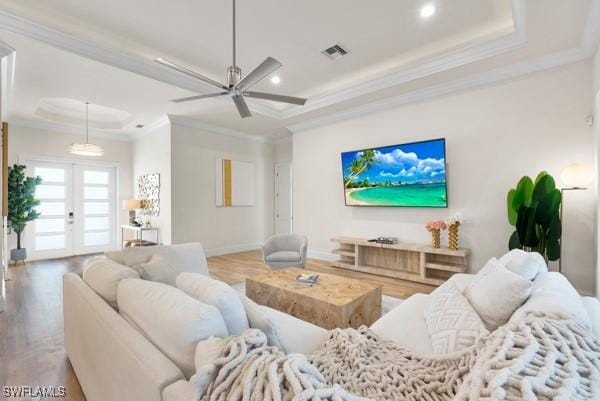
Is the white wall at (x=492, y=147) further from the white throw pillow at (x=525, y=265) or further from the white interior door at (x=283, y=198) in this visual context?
the white throw pillow at (x=525, y=265)

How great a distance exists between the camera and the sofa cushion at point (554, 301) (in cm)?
117

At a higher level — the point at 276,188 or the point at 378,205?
the point at 276,188

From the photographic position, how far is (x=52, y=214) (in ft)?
19.6

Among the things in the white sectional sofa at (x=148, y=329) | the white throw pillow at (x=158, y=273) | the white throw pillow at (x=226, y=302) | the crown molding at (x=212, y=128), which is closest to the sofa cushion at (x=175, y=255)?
the white sectional sofa at (x=148, y=329)

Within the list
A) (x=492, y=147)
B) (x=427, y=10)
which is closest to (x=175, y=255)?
(x=427, y=10)

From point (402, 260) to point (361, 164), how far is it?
172 centimetres

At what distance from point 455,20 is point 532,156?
6.29 feet

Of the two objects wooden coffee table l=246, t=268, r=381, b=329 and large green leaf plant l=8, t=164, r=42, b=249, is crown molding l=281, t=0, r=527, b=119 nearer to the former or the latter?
wooden coffee table l=246, t=268, r=381, b=329

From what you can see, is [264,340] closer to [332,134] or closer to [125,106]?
[332,134]

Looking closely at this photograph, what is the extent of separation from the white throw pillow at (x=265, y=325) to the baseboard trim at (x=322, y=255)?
427 centimetres

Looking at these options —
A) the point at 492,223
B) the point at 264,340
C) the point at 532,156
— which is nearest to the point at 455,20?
the point at 532,156

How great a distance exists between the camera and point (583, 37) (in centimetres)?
294

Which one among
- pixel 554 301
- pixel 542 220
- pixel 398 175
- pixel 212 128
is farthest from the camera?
pixel 212 128

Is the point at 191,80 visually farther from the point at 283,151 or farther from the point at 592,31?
the point at 592,31
